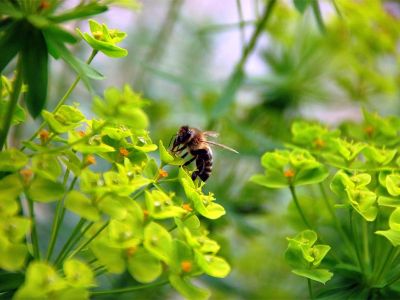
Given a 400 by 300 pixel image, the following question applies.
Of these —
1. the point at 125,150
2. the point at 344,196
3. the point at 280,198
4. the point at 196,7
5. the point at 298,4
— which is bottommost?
the point at 280,198

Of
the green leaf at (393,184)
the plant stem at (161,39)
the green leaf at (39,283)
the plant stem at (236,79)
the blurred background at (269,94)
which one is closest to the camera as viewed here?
the green leaf at (39,283)

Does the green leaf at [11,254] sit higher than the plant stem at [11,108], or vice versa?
the plant stem at [11,108]

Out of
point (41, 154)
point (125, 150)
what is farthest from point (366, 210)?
point (41, 154)

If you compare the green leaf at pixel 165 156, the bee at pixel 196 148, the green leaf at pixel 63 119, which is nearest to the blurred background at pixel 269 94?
the bee at pixel 196 148

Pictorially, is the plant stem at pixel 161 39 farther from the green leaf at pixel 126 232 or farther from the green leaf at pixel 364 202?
the green leaf at pixel 126 232

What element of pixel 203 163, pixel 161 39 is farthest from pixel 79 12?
pixel 161 39

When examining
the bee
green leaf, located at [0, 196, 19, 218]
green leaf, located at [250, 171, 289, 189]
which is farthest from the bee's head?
green leaf, located at [0, 196, 19, 218]

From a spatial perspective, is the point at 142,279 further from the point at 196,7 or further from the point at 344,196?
the point at 196,7

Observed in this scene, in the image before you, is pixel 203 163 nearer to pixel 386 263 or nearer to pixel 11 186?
pixel 386 263
